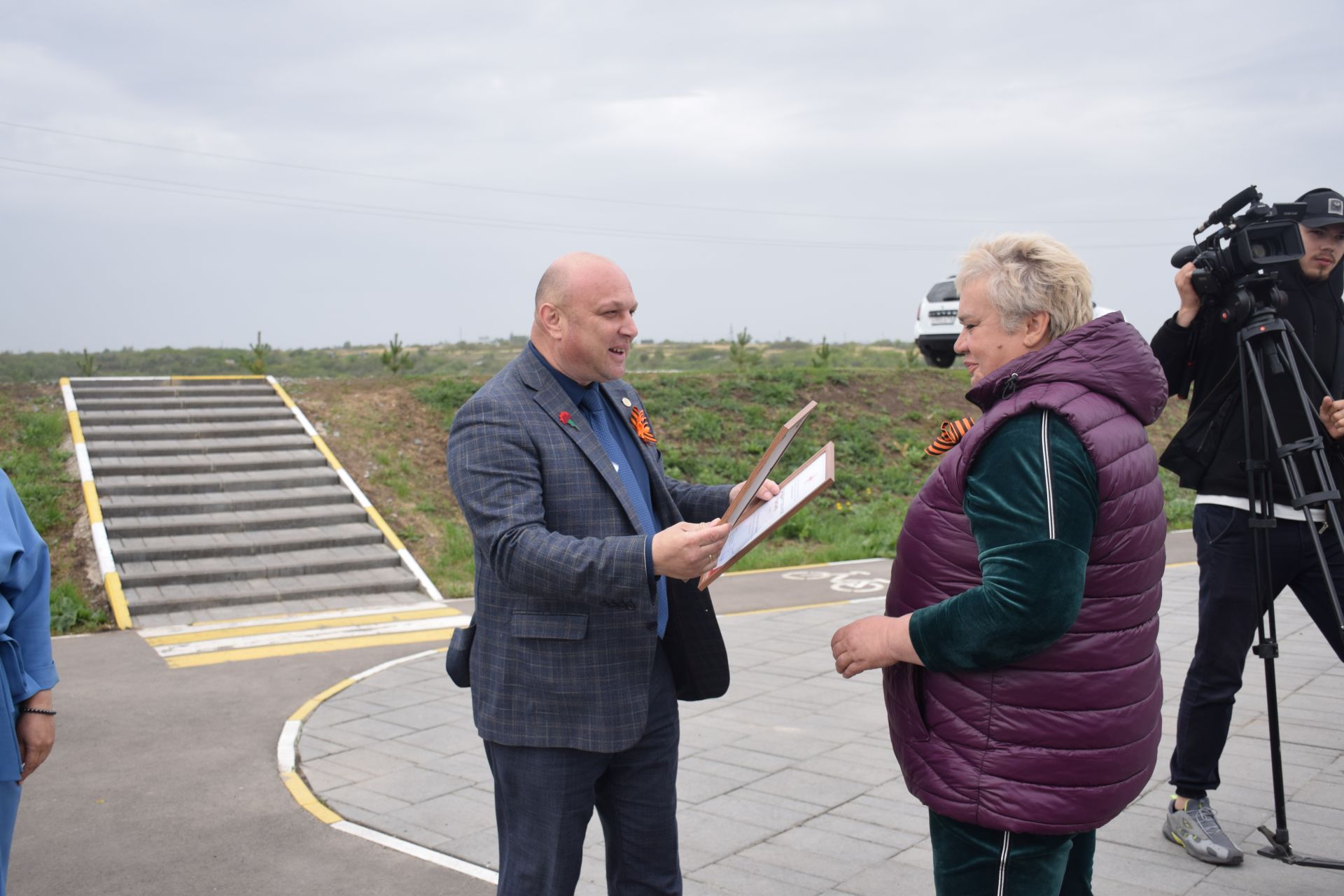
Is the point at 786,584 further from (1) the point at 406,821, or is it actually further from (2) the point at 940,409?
(2) the point at 940,409

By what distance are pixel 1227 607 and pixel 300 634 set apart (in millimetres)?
7142

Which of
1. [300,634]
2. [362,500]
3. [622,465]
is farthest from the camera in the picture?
[362,500]

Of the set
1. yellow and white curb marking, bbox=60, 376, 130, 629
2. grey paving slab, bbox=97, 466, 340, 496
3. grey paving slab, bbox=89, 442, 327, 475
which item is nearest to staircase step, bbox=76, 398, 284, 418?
yellow and white curb marking, bbox=60, 376, 130, 629

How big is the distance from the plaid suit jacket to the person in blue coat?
1.18m

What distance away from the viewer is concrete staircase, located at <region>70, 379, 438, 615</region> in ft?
34.0

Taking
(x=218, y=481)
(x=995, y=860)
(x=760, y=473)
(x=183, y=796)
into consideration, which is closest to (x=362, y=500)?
(x=218, y=481)

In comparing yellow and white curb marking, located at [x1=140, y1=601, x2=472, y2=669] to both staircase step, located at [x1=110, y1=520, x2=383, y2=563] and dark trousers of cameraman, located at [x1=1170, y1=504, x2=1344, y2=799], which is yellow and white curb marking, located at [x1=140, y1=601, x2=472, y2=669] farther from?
dark trousers of cameraman, located at [x1=1170, y1=504, x2=1344, y2=799]

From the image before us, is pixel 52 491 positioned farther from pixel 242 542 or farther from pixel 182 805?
pixel 182 805

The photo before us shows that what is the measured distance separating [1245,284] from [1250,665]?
15.3 ft

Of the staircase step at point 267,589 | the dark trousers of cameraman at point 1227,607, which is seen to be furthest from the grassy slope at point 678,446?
the dark trousers of cameraman at point 1227,607

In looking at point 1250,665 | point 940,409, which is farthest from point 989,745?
point 940,409

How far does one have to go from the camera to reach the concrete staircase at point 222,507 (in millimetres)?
10359

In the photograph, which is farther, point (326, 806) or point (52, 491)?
point (52, 491)

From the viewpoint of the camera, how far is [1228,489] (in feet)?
13.8
